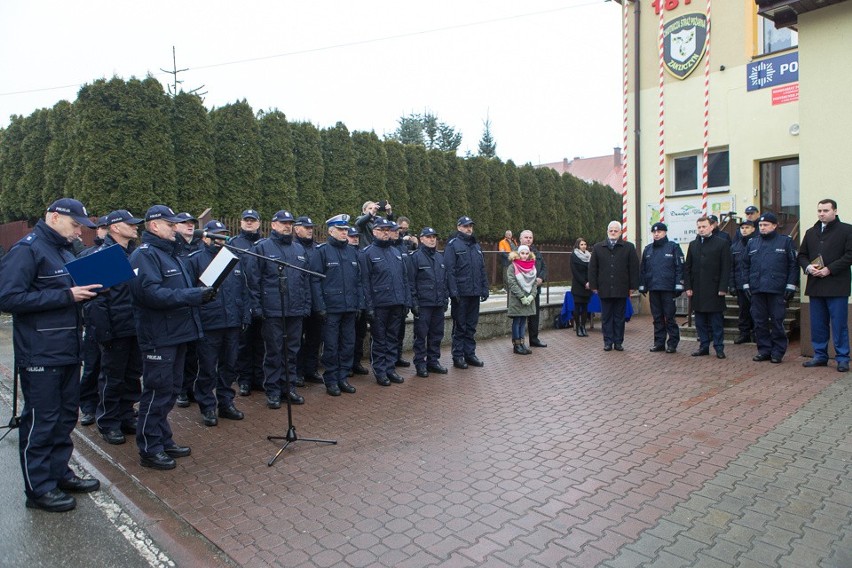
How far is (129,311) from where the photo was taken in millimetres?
5547

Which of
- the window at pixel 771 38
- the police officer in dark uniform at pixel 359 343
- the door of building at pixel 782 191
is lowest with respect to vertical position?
the police officer in dark uniform at pixel 359 343

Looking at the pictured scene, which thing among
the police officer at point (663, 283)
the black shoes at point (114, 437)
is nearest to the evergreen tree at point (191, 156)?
the black shoes at point (114, 437)

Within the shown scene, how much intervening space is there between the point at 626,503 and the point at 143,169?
44.1 ft

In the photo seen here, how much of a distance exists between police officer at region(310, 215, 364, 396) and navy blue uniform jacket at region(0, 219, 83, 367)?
3.05 m

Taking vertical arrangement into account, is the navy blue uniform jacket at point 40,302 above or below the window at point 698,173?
below

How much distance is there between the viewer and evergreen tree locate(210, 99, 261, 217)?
50.4 ft

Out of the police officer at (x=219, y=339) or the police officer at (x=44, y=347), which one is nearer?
the police officer at (x=44, y=347)

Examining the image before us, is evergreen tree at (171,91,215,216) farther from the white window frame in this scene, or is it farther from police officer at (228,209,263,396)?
the white window frame

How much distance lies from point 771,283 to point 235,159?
12.6 m

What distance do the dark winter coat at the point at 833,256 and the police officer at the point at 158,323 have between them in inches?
302

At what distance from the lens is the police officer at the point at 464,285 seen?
28.2ft

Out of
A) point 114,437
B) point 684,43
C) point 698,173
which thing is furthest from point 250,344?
point 684,43

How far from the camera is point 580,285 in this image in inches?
464

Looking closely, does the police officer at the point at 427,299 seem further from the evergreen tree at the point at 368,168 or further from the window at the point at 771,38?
the evergreen tree at the point at 368,168
